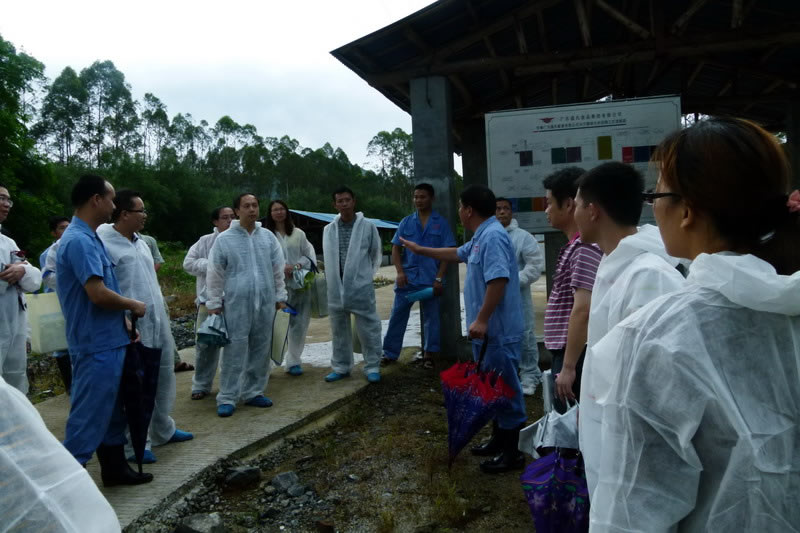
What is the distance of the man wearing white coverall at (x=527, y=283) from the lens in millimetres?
5512

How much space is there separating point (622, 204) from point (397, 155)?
210 feet

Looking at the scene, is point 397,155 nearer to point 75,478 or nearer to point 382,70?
point 382,70

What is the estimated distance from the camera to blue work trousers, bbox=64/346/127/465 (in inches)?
124

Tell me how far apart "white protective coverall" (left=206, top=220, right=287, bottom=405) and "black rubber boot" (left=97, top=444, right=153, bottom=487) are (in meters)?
1.35

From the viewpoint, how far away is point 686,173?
3.60 feet

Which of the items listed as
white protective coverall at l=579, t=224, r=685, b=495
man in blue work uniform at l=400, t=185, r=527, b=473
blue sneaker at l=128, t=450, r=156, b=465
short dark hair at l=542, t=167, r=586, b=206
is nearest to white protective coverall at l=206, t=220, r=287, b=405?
blue sneaker at l=128, t=450, r=156, b=465

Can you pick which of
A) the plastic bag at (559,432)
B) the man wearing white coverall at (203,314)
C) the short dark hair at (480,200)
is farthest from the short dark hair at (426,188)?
the plastic bag at (559,432)

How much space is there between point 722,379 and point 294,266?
536 centimetres

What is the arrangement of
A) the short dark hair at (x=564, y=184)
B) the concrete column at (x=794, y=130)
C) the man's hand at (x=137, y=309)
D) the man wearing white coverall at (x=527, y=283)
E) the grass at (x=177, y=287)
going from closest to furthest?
the short dark hair at (x=564, y=184)
the man's hand at (x=137, y=309)
the man wearing white coverall at (x=527, y=283)
the concrete column at (x=794, y=130)
the grass at (x=177, y=287)

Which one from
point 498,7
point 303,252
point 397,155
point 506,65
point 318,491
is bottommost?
point 318,491

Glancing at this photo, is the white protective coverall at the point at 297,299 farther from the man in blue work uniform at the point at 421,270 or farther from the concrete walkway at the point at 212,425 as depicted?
the man in blue work uniform at the point at 421,270

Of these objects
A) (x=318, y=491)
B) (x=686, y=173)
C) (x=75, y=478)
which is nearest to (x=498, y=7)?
(x=318, y=491)

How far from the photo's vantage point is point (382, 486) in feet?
11.7

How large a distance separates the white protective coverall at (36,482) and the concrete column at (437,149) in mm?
5364
